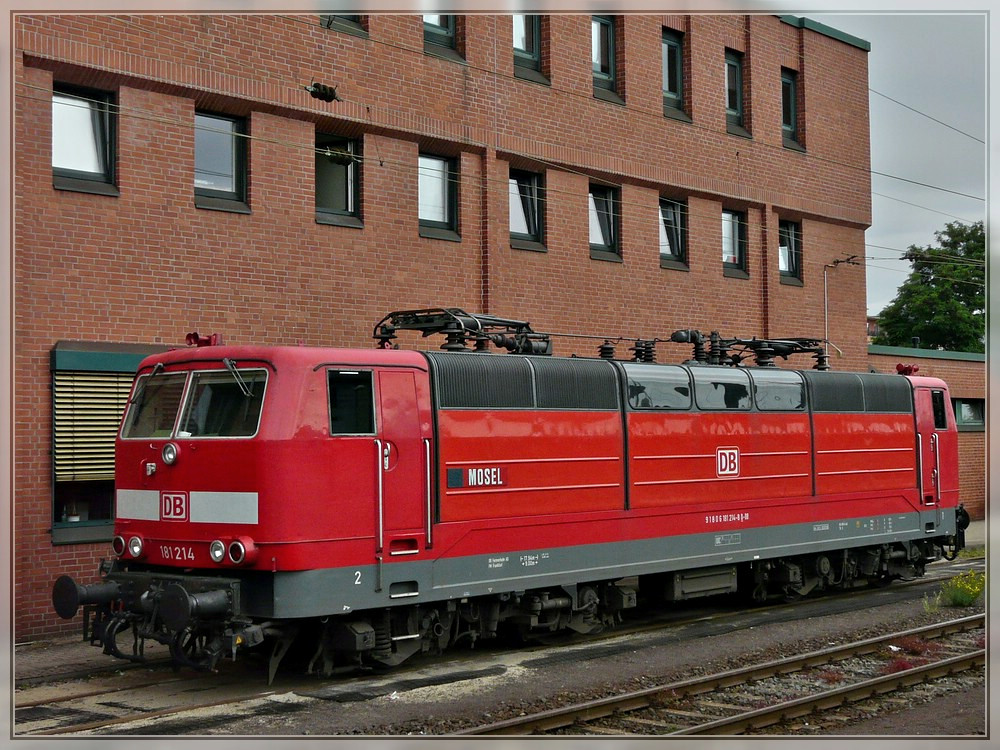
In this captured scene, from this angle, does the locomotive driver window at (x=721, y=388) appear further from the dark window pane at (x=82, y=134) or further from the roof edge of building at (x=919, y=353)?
the roof edge of building at (x=919, y=353)

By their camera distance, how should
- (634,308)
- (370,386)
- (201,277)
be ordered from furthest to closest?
(634,308)
(201,277)
(370,386)

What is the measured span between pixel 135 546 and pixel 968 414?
74.3 feet

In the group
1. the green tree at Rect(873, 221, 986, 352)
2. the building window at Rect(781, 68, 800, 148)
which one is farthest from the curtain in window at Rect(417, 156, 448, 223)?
the green tree at Rect(873, 221, 986, 352)

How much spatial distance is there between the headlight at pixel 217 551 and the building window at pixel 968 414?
2178cm

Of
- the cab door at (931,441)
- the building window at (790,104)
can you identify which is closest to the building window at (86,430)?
the cab door at (931,441)

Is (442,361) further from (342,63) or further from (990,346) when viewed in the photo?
(342,63)

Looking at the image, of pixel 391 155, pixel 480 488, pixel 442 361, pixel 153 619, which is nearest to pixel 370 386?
pixel 442 361

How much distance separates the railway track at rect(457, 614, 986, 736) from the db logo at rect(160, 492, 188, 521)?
336 centimetres

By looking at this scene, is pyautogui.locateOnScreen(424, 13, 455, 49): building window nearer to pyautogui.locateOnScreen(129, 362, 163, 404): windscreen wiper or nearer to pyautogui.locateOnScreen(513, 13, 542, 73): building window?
pyautogui.locateOnScreen(513, 13, 542, 73): building window

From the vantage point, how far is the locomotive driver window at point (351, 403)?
10.3 m

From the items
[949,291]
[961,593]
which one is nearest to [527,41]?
[961,593]

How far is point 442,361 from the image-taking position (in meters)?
11.2

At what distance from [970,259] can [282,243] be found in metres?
21.7

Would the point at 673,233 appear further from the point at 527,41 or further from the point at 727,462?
the point at 727,462
